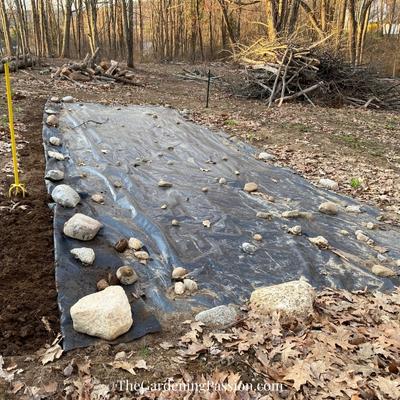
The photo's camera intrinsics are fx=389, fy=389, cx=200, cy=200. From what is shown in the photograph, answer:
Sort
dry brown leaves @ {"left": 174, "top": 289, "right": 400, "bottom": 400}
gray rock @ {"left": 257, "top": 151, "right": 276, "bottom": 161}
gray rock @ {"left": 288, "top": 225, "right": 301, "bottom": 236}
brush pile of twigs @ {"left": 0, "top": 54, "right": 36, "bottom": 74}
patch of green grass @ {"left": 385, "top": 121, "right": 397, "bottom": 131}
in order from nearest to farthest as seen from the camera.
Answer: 1. dry brown leaves @ {"left": 174, "top": 289, "right": 400, "bottom": 400}
2. gray rock @ {"left": 288, "top": 225, "right": 301, "bottom": 236}
3. gray rock @ {"left": 257, "top": 151, "right": 276, "bottom": 161}
4. patch of green grass @ {"left": 385, "top": 121, "right": 397, "bottom": 131}
5. brush pile of twigs @ {"left": 0, "top": 54, "right": 36, "bottom": 74}

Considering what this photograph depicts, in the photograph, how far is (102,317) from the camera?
2.59 meters

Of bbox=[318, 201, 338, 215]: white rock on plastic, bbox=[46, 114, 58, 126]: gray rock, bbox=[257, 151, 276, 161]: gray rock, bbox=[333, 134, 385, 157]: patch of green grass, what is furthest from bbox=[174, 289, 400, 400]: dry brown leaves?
bbox=[46, 114, 58, 126]: gray rock

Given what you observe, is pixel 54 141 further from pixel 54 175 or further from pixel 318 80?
pixel 318 80

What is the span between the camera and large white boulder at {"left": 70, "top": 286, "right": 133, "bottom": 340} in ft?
8.51

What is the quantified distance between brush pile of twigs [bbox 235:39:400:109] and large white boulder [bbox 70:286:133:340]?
9344 mm

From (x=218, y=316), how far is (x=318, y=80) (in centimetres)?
1014

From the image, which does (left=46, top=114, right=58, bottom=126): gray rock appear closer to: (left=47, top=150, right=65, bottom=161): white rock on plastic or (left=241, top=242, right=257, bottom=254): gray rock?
(left=47, top=150, right=65, bottom=161): white rock on plastic

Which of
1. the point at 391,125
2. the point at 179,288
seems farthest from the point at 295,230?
the point at 391,125

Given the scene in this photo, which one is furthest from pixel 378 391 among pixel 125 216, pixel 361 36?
pixel 361 36

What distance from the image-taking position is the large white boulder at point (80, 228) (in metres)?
3.56

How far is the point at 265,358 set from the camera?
250 centimetres

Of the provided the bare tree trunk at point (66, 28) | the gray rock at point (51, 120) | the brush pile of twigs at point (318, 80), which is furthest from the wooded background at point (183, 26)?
the gray rock at point (51, 120)

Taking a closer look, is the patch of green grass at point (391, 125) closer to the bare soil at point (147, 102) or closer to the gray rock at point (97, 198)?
the bare soil at point (147, 102)

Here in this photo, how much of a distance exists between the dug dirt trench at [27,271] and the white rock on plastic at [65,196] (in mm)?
137
